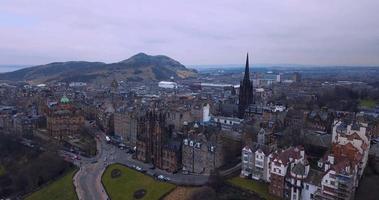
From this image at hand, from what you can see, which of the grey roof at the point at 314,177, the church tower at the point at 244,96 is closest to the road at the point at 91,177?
the grey roof at the point at 314,177

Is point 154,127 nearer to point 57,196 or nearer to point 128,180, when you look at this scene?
point 128,180

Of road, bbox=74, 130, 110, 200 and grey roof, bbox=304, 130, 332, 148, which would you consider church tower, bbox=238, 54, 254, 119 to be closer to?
grey roof, bbox=304, 130, 332, 148

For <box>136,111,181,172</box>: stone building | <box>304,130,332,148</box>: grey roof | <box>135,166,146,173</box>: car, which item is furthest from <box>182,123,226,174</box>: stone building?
<box>304,130,332,148</box>: grey roof

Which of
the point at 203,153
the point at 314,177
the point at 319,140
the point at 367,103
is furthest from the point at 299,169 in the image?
the point at 367,103

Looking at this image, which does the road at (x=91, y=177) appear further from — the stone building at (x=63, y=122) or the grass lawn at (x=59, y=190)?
the stone building at (x=63, y=122)

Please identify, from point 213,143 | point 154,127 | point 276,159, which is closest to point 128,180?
point 154,127

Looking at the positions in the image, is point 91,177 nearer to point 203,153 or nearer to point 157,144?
point 157,144
